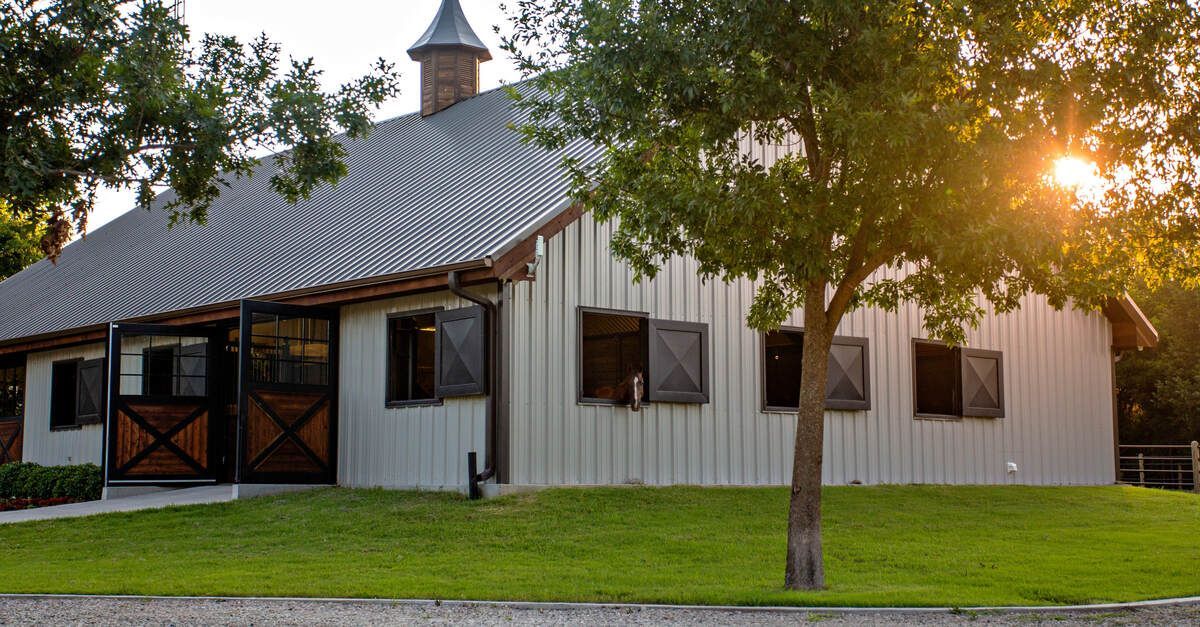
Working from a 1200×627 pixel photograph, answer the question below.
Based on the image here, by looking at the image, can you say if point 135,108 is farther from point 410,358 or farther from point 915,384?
point 915,384

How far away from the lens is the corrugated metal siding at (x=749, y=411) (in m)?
15.5

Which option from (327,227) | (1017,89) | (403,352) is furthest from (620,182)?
(327,227)

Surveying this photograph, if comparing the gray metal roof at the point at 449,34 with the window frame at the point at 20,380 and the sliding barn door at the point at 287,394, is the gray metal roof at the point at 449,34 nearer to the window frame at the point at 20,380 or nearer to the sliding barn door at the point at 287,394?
the window frame at the point at 20,380

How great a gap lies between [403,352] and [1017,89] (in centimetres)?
901

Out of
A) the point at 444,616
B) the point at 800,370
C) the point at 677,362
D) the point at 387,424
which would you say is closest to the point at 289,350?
the point at 387,424

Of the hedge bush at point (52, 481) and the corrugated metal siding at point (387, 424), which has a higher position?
the corrugated metal siding at point (387, 424)

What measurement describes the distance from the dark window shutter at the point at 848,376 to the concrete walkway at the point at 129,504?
8356 mm

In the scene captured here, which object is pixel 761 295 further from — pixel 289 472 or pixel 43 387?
pixel 43 387

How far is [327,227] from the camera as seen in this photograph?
1964cm

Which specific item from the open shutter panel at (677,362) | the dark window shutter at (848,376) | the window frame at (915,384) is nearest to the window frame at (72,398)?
the open shutter panel at (677,362)

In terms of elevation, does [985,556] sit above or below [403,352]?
below

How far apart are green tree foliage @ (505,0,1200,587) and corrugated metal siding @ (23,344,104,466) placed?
1376 centimetres

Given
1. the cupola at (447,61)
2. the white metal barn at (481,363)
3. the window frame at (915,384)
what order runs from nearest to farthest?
the white metal barn at (481,363) → the window frame at (915,384) → the cupola at (447,61)

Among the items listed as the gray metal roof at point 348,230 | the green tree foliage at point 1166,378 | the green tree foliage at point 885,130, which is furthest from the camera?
the green tree foliage at point 1166,378
